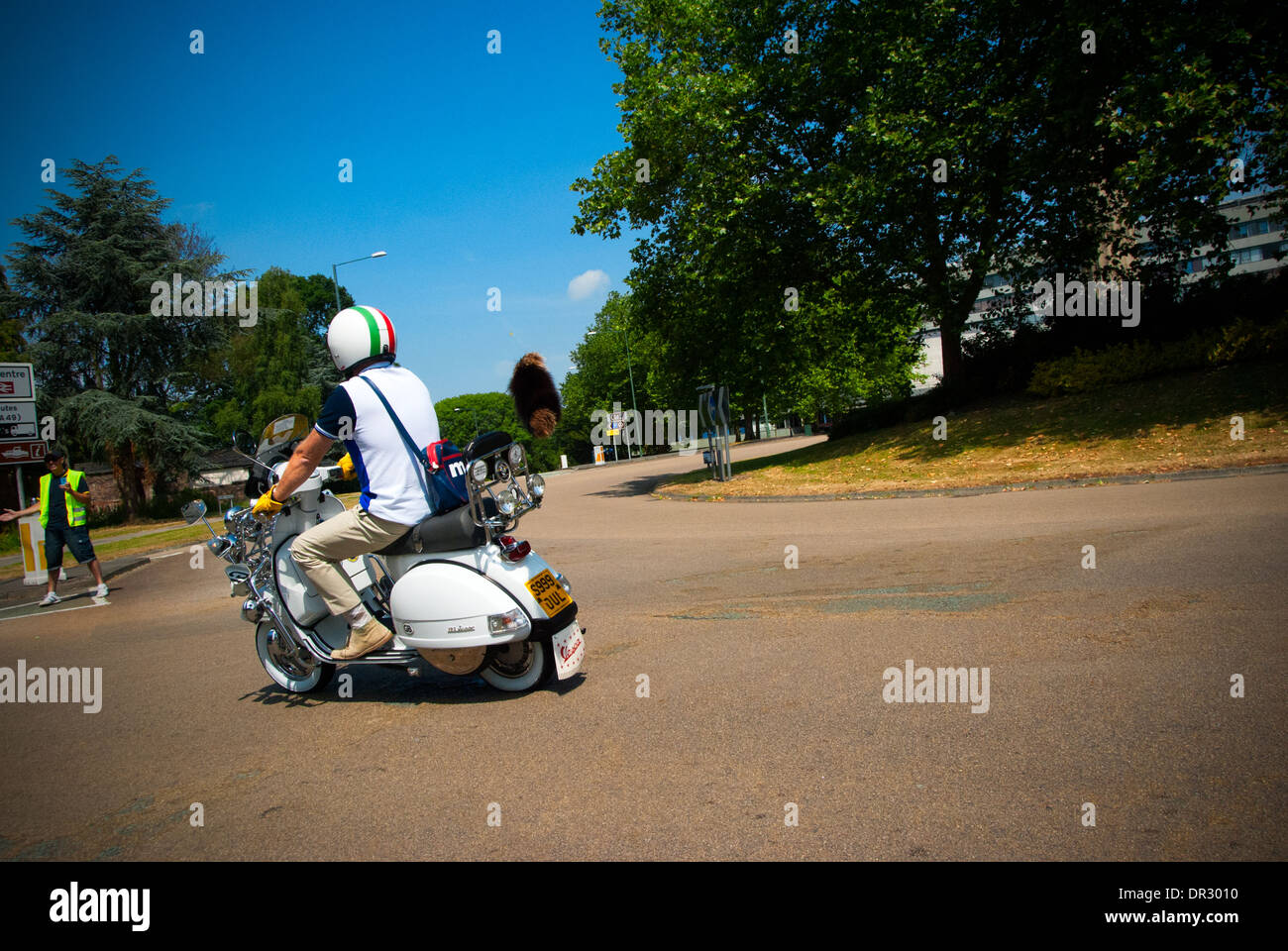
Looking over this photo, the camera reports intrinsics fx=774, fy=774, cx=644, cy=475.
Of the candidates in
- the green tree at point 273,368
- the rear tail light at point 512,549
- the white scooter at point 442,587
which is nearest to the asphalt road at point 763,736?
the white scooter at point 442,587

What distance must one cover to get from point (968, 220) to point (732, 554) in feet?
47.4

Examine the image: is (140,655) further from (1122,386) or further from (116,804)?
(1122,386)

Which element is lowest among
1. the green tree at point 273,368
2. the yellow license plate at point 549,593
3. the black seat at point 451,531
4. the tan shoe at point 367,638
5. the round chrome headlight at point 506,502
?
the tan shoe at point 367,638

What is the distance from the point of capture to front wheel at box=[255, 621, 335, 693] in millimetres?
5077

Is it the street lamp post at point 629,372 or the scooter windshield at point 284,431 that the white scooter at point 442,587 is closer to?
the scooter windshield at point 284,431

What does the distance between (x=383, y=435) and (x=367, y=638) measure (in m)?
1.29

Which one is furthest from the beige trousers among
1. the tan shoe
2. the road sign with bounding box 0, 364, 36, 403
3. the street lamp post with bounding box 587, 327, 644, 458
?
the street lamp post with bounding box 587, 327, 644, 458

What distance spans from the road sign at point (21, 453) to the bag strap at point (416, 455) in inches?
568

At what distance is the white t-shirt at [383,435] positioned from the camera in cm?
429

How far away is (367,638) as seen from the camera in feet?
15.4

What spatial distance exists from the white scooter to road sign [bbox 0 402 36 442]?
13335mm

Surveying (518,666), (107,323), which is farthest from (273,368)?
(518,666)
